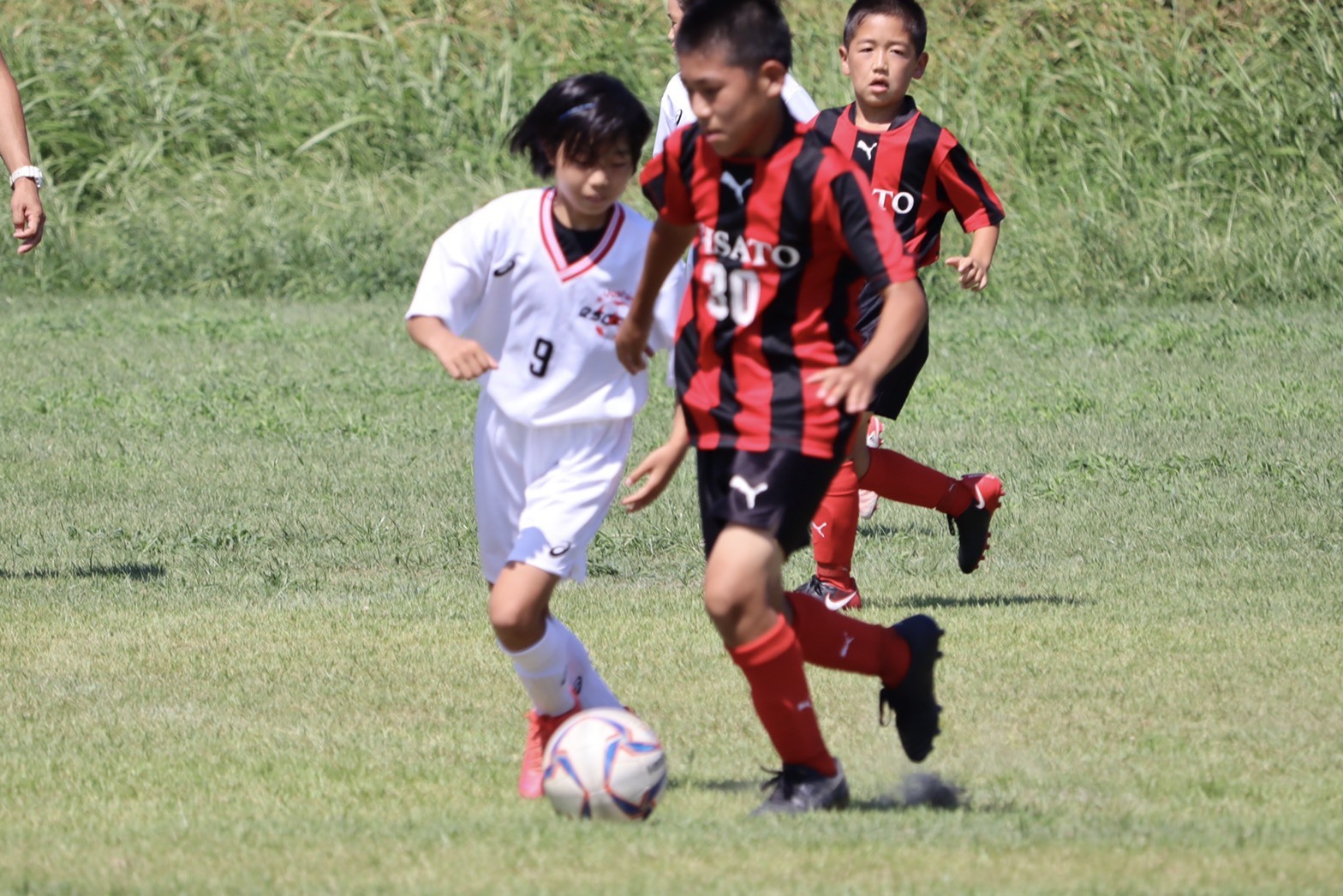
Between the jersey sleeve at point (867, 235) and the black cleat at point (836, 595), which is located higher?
the jersey sleeve at point (867, 235)

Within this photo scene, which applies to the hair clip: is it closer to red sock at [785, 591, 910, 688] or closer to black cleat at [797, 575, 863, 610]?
red sock at [785, 591, 910, 688]

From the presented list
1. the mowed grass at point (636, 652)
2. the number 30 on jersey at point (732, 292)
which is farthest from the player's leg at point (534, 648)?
the number 30 on jersey at point (732, 292)

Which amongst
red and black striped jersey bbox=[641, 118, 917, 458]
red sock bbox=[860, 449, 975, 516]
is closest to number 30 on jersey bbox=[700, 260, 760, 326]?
red and black striped jersey bbox=[641, 118, 917, 458]

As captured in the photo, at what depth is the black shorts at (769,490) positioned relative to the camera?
12.7 feet

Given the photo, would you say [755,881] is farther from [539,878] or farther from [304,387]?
[304,387]

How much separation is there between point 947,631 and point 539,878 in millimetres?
2613

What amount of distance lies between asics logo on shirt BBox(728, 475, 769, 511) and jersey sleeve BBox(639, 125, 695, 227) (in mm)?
562

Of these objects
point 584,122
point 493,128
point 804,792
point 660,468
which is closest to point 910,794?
point 804,792

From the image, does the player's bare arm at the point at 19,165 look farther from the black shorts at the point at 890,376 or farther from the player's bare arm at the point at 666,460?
the black shorts at the point at 890,376

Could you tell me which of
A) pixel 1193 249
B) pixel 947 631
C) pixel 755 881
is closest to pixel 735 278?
pixel 755 881

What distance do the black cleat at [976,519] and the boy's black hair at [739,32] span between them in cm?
272

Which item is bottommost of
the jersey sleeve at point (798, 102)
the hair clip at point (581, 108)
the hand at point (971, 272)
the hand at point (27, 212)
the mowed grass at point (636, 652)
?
the mowed grass at point (636, 652)

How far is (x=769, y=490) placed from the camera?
12.7ft

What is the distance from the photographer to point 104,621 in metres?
6.08
